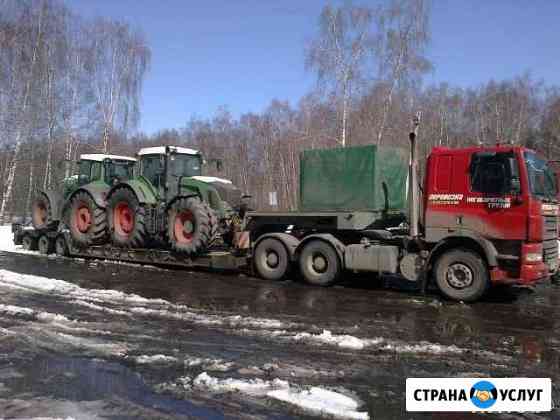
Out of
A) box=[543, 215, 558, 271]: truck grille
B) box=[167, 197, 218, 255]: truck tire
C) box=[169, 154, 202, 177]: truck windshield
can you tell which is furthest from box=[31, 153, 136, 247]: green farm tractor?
box=[543, 215, 558, 271]: truck grille

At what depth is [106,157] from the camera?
583 inches

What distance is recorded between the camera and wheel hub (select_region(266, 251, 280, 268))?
1096 cm

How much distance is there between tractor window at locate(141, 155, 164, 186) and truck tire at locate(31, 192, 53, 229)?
169 inches

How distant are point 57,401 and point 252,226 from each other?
7421 millimetres

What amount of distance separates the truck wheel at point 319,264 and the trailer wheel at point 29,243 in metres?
9.95

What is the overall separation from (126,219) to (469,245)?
8.58 m

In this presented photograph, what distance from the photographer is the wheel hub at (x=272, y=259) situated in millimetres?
10961

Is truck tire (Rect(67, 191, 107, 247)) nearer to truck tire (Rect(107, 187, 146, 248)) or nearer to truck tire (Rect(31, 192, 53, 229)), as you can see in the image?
truck tire (Rect(107, 187, 146, 248))

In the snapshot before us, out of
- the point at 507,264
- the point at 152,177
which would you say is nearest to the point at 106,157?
the point at 152,177

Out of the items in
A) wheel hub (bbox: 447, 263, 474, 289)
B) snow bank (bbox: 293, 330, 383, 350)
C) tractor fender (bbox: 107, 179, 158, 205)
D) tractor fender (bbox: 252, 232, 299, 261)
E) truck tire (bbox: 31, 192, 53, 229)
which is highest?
tractor fender (bbox: 107, 179, 158, 205)

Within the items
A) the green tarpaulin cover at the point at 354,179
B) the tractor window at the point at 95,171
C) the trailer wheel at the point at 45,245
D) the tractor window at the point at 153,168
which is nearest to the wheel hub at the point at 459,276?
the green tarpaulin cover at the point at 354,179

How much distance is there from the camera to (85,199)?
14047 mm

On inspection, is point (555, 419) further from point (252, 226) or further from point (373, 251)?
point (252, 226)

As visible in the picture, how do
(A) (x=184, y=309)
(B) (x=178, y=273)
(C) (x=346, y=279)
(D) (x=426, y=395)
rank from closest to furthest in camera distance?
(D) (x=426, y=395), (A) (x=184, y=309), (C) (x=346, y=279), (B) (x=178, y=273)
